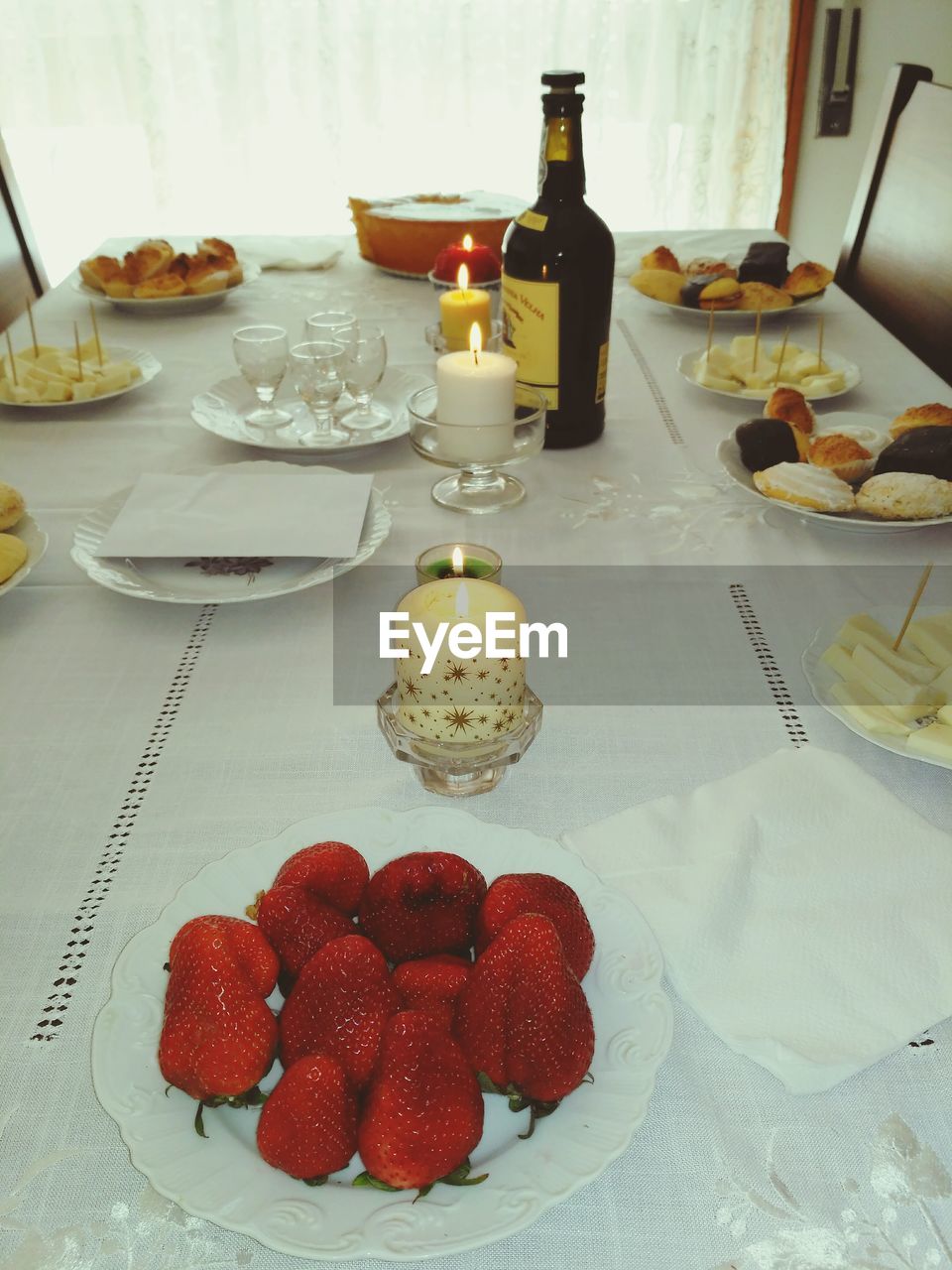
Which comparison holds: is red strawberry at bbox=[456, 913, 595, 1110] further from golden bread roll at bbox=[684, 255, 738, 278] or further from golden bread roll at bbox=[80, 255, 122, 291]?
golden bread roll at bbox=[80, 255, 122, 291]

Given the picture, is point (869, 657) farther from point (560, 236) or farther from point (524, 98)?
point (524, 98)

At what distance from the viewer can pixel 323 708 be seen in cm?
80

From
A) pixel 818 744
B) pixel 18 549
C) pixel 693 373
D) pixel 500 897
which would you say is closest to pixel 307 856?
pixel 500 897

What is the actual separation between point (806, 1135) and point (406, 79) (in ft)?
10.5

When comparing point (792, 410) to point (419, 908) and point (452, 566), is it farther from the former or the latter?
point (419, 908)

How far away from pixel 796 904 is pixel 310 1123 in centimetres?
31

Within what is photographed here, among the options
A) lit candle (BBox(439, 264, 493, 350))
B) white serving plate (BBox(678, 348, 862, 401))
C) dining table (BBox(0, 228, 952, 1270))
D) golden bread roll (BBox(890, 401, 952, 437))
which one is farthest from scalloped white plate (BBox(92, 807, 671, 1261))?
lit candle (BBox(439, 264, 493, 350))

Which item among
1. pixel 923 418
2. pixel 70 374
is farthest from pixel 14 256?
pixel 923 418

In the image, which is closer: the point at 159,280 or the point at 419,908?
the point at 419,908

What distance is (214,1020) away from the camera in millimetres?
476

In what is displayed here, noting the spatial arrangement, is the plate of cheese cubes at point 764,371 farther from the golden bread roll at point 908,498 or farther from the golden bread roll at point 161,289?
the golden bread roll at point 161,289

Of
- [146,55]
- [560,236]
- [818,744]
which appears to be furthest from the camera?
[146,55]

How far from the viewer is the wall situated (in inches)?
112

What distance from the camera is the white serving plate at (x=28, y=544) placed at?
2.98ft
